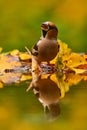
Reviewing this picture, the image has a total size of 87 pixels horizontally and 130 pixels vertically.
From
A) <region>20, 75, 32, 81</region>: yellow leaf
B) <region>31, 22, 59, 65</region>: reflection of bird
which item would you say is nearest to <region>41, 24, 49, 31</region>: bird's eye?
<region>31, 22, 59, 65</region>: reflection of bird

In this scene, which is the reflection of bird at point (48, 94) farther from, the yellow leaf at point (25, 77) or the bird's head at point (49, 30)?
the bird's head at point (49, 30)

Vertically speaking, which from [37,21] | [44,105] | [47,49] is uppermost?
[44,105]

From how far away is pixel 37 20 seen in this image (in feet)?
6.70

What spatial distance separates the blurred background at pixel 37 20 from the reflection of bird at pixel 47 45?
50 cm

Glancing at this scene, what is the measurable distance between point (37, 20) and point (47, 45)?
1.81ft

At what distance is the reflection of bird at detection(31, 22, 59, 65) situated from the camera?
150cm

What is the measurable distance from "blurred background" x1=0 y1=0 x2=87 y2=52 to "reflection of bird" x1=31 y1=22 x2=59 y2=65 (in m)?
0.50

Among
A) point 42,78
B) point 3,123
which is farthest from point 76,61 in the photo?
point 3,123

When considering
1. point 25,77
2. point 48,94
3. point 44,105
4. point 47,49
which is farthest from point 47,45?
point 44,105

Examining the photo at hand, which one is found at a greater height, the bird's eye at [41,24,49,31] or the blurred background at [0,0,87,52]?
the bird's eye at [41,24,49,31]

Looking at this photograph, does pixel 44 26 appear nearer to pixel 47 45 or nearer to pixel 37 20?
pixel 47 45

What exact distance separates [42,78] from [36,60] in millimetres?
A: 155

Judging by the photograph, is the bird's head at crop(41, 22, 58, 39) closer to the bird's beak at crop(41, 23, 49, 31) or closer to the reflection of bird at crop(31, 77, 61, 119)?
the bird's beak at crop(41, 23, 49, 31)

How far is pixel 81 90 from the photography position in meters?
1.16
